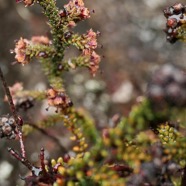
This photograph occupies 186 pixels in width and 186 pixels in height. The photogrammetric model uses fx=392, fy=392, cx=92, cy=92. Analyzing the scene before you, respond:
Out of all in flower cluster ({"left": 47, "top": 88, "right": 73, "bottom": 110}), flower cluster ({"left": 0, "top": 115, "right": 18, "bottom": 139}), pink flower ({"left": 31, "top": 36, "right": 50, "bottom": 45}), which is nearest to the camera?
flower cluster ({"left": 47, "top": 88, "right": 73, "bottom": 110})

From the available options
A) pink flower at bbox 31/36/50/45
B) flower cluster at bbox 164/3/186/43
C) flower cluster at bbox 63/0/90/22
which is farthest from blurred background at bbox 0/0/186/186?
flower cluster at bbox 164/3/186/43

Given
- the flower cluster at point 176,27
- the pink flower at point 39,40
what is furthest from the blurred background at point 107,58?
the flower cluster at point 176,27

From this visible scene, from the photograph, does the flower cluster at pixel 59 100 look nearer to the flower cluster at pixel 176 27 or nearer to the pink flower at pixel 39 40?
the flower cluster at pixel 176 27

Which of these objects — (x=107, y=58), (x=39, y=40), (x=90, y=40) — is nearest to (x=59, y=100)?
(x=90, y=40)

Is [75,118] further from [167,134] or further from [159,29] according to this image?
[159,29]

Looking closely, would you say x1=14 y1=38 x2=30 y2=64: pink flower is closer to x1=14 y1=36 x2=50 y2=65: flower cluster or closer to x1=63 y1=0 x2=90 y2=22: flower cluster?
x1=14 y1=36 x2=50 y2=65: flower cluster

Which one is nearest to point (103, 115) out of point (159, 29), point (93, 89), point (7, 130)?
point (93, 89)

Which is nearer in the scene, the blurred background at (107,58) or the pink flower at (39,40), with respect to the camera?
the pink flower at (39,40)

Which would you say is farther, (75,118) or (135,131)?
(75,118)
